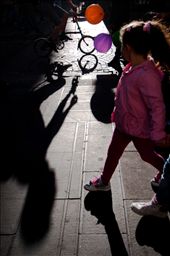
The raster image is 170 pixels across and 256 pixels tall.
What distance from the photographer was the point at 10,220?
368cm

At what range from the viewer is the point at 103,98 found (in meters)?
7.25

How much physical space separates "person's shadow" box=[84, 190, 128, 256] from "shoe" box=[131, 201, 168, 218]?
0.84 feet

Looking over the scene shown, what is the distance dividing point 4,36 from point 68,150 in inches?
479

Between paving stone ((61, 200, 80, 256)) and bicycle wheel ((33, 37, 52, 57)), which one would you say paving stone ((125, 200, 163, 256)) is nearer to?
paving stone ((61, 200, 80, 256))

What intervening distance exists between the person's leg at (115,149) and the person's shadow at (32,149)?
67 centimetres

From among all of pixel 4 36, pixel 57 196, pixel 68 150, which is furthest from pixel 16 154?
Result: pixel 4 36

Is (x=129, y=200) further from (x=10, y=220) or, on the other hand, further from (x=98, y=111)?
(x=98, y=111)

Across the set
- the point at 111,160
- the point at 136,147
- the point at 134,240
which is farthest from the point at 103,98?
the point at 134,240

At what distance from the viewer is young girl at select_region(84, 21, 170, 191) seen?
318cm

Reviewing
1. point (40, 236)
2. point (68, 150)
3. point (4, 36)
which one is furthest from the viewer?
point (4, 36)

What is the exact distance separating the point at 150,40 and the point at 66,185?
189 cm

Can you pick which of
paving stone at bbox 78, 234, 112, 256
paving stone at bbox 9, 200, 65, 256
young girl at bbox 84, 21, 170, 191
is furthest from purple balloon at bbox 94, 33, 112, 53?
paving stone at bbox 78, 234, 112, 256

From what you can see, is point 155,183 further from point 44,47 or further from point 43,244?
point 44,47

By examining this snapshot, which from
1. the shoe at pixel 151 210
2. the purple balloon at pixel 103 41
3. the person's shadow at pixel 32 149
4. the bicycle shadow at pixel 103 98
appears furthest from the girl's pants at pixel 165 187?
the purple balloon at pixel 103 41
